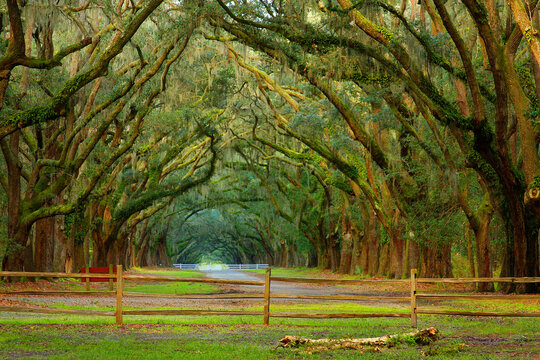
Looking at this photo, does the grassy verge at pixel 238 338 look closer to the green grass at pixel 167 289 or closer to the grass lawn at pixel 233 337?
the grass lawn at pixel 233 337

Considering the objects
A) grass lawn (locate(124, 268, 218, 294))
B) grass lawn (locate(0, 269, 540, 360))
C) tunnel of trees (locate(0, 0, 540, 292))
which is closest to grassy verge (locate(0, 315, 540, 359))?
grass lawn (locate(0, 269, 540, 360))

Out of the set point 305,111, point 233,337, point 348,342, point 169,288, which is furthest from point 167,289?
point 348,342

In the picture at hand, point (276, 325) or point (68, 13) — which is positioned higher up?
point (68, 13)

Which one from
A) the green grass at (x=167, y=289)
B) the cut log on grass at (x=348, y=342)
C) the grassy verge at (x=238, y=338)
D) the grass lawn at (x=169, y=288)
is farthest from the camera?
the grass lawn at (x=169, y=288)

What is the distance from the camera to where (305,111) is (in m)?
25.2

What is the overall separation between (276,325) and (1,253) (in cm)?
1451

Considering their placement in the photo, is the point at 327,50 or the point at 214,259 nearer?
the point at 327,50

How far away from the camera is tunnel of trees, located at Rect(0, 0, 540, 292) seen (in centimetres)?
1468

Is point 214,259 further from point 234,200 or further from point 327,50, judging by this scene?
point 327,50

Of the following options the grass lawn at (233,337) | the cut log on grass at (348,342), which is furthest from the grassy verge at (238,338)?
the cut log on grass at (348,342)

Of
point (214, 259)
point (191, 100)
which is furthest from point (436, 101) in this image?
point (214, 259)

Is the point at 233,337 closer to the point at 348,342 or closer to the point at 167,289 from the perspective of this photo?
the point at 348,342

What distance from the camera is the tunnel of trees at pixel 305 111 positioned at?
14.7 metres

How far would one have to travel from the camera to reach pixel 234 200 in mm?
51812
